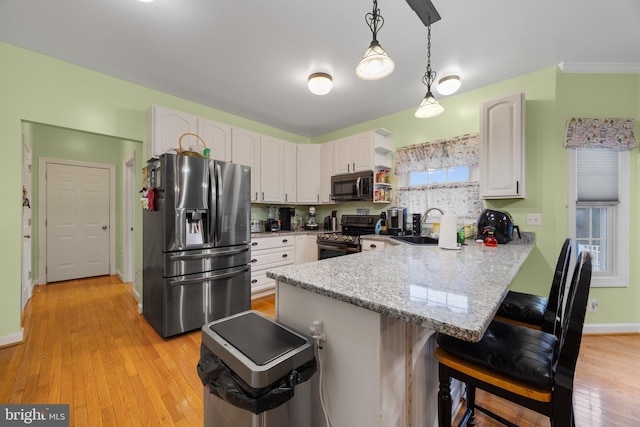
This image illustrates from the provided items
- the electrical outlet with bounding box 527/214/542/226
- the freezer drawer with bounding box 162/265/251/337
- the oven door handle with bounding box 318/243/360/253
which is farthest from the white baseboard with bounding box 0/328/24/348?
the electrical outlet with bounding box 527/214/542/226

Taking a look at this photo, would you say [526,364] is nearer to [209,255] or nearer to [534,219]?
[534,219]

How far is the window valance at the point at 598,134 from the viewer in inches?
92.2

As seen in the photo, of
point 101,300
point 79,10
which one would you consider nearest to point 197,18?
point 79,10

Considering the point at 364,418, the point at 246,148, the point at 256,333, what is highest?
the point at 246,148

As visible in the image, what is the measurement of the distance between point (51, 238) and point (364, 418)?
5.40 m

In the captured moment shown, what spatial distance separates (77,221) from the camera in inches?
167

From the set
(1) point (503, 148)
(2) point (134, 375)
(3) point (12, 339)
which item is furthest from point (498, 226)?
(3) point (12, 339)

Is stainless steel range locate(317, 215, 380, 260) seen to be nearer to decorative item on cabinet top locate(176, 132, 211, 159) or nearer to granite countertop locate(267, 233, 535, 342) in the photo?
granite countertop locate(267, 233, 535, 342)

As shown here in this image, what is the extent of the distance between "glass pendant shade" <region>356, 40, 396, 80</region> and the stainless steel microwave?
6.85 feet

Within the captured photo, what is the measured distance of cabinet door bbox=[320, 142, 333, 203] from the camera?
4012mm

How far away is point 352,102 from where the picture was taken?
127 inches

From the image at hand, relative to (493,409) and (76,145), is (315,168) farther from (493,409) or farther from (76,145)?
(76,145)

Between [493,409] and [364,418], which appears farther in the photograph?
[493,409]

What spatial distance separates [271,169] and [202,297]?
2.02 metres
